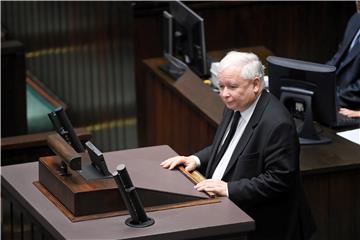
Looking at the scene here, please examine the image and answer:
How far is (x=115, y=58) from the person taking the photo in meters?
8.39

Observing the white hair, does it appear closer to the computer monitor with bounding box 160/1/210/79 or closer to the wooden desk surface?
the wooden desk surface

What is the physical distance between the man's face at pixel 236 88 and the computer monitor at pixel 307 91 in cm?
100

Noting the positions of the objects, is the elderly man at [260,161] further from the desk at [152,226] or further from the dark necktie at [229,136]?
the desk at [152,226]

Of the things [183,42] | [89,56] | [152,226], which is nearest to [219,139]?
[152,226]

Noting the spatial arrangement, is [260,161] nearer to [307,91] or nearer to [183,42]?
[307,91]

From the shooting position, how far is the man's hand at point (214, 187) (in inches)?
179

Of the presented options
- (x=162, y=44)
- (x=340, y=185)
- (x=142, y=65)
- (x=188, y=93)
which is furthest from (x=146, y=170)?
(x=162, y=44)

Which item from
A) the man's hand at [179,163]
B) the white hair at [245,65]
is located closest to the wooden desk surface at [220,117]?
the man's hand at [179,163]

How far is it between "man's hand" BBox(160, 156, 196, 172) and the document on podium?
1.30 metres

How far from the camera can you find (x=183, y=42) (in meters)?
7.19

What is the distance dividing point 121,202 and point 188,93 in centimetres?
241

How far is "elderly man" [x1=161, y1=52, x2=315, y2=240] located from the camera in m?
4.71

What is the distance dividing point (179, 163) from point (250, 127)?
1.07 ft

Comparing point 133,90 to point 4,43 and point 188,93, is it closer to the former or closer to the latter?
point 4,43
